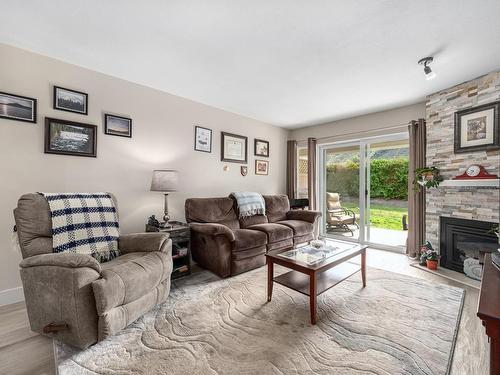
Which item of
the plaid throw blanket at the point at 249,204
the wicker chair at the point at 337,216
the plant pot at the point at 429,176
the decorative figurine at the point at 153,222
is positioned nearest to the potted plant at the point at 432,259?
the plant pot at the point at 429,176

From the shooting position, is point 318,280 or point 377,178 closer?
point 318,280

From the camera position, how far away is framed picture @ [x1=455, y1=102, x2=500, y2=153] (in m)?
2.73

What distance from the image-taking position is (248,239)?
2971mm

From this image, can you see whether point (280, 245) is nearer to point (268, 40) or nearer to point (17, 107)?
point (268, 40)

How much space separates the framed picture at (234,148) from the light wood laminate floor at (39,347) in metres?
3.01

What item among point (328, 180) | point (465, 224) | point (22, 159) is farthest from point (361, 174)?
point (22, 159)

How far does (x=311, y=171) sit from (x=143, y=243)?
366 cm

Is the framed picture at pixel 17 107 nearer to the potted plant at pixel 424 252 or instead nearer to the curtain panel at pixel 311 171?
the curtain panel at pixel 311 171

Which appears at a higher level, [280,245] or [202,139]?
[202,139]

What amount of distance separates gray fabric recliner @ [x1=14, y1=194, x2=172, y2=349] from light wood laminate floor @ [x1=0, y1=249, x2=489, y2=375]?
105 millimetres

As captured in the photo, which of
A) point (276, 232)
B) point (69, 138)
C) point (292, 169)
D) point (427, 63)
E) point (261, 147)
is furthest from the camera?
point (292, 169)

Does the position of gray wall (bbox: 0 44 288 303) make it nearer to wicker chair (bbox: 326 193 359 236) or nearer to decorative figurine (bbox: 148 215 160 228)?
decorative figurine (bbox: 148 215 160 228)

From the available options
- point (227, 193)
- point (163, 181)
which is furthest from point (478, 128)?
point (163, 181)

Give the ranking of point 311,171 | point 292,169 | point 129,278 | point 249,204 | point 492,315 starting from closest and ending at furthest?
point 492,315 → point 129,278 → point 249,204 → point 311,171 → point 292,169
